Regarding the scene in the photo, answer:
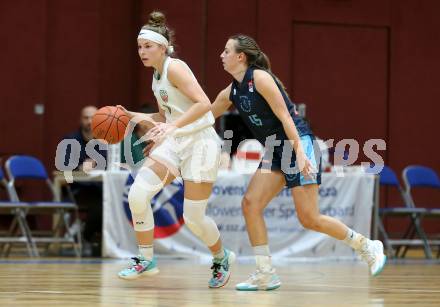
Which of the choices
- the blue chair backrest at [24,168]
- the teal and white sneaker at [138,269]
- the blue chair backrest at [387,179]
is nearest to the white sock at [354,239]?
the teal and white sneaker at [138,269]

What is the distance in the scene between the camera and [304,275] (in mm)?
7805

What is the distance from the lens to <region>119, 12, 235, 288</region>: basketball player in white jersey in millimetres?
6211

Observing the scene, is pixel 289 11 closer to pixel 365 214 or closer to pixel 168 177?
pixel 365 214

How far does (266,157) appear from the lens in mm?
6227

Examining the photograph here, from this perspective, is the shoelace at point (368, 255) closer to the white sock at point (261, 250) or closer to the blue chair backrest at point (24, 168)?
the white sock at point (261, 250)

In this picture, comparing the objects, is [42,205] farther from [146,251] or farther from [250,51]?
[250,51]

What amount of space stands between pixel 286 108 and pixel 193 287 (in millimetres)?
1352

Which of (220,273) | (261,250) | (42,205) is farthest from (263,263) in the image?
(42,205)

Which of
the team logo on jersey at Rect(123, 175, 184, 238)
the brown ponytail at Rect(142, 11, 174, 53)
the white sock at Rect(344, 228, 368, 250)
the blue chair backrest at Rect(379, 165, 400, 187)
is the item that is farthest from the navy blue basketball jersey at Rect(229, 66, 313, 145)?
the blue chair backrest at Rect(379, 165, 400, 187)

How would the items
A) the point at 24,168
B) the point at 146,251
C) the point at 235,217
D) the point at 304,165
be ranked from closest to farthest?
the point at 304,165 → the point at 146,251 → the point at 235,217 → the point at 24,168

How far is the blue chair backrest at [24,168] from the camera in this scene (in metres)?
10.7

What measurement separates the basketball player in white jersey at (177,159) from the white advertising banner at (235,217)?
3.60 metres

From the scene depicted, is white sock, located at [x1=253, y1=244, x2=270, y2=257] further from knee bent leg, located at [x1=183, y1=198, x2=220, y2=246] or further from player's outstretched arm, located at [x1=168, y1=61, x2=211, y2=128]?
player's outstretched arm, located at [x1=168, y1=61, x2=211, y2=128]

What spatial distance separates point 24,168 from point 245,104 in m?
5.27
